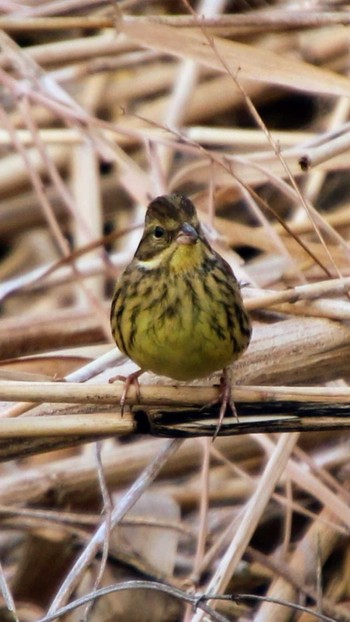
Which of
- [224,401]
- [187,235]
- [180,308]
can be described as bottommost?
[224,401]

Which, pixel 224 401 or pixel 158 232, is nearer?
pixel 224 401

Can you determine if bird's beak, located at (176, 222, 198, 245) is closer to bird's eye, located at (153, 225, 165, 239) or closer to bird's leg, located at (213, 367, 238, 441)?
bird's eye, located at (153, 225, 165, 239)

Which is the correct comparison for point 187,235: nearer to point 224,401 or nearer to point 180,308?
point 180,308

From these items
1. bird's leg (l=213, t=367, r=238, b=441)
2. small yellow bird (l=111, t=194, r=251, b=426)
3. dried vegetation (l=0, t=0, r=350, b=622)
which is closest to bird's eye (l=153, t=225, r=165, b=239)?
small yellow bird (l=111, t=194, r=251, b=426)

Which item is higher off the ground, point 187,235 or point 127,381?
point 187,235

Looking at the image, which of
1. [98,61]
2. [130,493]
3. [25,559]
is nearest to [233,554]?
[130,493]

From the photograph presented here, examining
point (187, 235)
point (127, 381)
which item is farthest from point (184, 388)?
point (187, 235)

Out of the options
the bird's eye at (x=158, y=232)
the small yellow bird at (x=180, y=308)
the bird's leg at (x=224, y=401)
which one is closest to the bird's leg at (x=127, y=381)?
the small yellow bird at (x=180, y=308)
